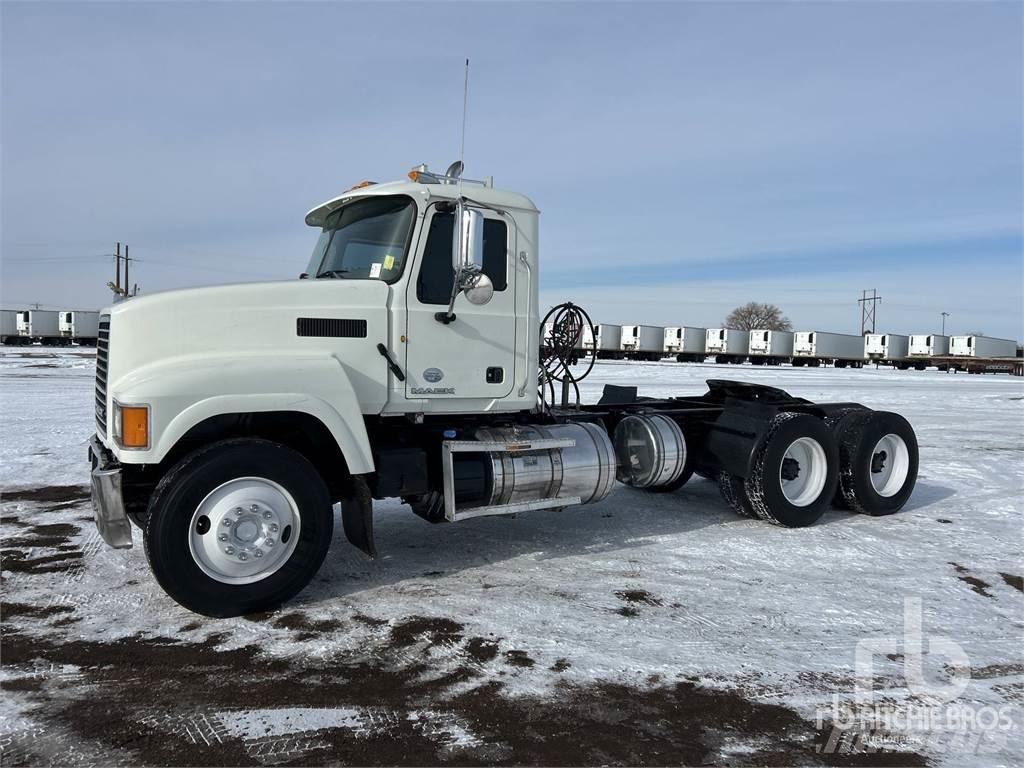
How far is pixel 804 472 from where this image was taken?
745cm

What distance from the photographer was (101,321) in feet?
17.0

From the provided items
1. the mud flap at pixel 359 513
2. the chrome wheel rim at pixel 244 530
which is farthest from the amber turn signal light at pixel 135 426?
the mud flap at pixel 359 513

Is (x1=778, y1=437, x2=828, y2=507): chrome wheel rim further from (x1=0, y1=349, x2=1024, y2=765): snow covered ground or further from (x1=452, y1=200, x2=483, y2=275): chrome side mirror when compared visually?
(x1=452, y1=200, x2=483, y2=275): chrome side mirror

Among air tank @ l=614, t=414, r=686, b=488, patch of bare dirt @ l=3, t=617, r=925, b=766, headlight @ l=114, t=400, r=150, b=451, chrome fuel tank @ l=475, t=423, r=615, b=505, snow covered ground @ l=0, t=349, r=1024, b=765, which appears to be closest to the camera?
patch of bare dirt @ l=3, t=617, r=925, b=766

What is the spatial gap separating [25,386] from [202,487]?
60.8 feet

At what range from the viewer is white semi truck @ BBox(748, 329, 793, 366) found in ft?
203

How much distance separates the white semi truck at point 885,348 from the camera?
214 ft

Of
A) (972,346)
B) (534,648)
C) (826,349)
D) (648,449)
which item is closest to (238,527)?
(534,648)

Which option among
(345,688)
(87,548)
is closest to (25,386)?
(87,548)

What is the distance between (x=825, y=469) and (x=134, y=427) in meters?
6.18

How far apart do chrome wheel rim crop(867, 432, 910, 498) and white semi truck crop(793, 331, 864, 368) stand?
57.2m

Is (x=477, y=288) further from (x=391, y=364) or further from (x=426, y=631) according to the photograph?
(x=426, y=631)

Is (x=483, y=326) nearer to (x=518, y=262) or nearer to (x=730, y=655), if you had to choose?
(x=518, y=262)

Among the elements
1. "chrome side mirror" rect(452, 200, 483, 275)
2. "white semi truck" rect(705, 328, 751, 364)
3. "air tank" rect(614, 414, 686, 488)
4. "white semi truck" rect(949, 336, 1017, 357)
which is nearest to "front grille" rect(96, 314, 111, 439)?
"chrome side mirror" rect(452, 200, 483, 275)
